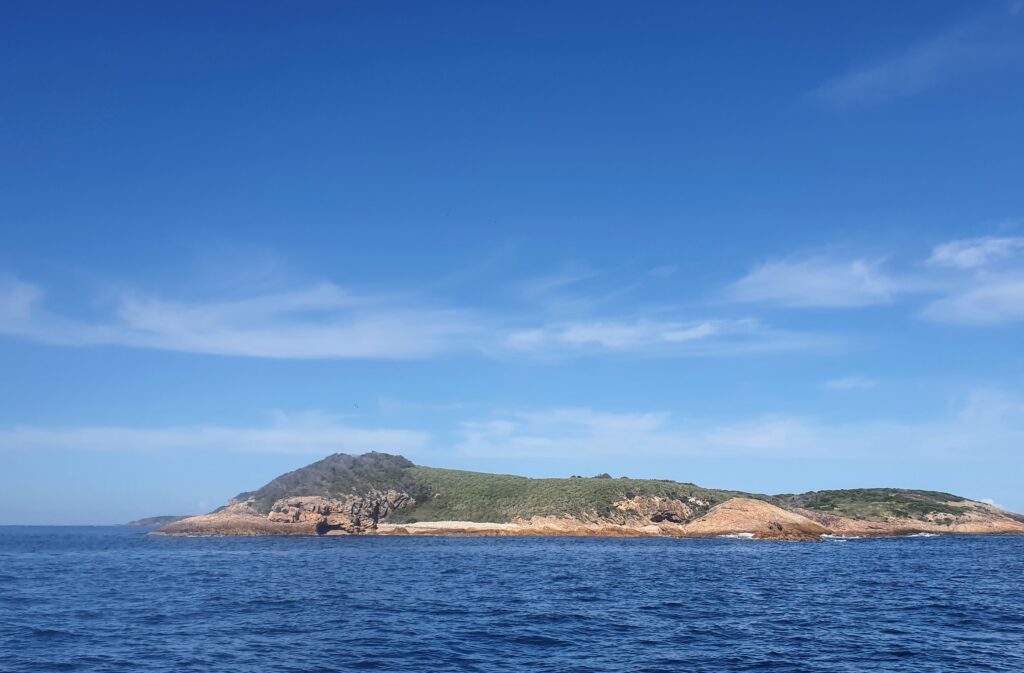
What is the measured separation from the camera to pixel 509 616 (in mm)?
44062

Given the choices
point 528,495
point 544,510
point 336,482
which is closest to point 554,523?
point 544,510

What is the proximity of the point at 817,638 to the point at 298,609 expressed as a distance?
30573mm

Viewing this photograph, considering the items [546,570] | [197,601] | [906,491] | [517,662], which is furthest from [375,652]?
[906,491]

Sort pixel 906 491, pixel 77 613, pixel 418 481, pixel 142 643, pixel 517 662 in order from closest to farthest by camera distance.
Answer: pixel 517 662, pixel 142 643, pixel 77 613, pixel 418 481, pixel 906 491

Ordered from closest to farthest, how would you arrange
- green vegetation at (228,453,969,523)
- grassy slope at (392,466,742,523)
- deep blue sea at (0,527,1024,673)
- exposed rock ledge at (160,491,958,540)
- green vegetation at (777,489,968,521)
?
deep blue sea at (0,527,1024,673) < exposed rock ledge at (160,491,958,540) < green vegetation at (228,453,969,523) < grassy slope at (392,466,742,523) < green vegetation at (777,489,968,521)

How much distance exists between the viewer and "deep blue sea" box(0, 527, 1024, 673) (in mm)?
32688

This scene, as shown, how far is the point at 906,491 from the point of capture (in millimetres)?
188750

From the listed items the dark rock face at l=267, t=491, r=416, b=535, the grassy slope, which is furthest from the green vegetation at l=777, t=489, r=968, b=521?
the dark rock face at l=267, t=491, r=416, b=535

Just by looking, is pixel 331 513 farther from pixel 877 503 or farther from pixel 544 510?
pixel 877 503

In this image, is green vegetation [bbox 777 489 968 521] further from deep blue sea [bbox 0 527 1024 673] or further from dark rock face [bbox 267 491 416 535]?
dark rock face [bbox 267 491 416 535]

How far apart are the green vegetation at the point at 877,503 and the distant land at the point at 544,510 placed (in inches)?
12.2

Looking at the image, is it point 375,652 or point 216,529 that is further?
point 216,529

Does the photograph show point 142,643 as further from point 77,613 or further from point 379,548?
point 379,548

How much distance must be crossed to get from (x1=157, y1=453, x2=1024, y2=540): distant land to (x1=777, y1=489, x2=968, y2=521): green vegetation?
31 centimetres
